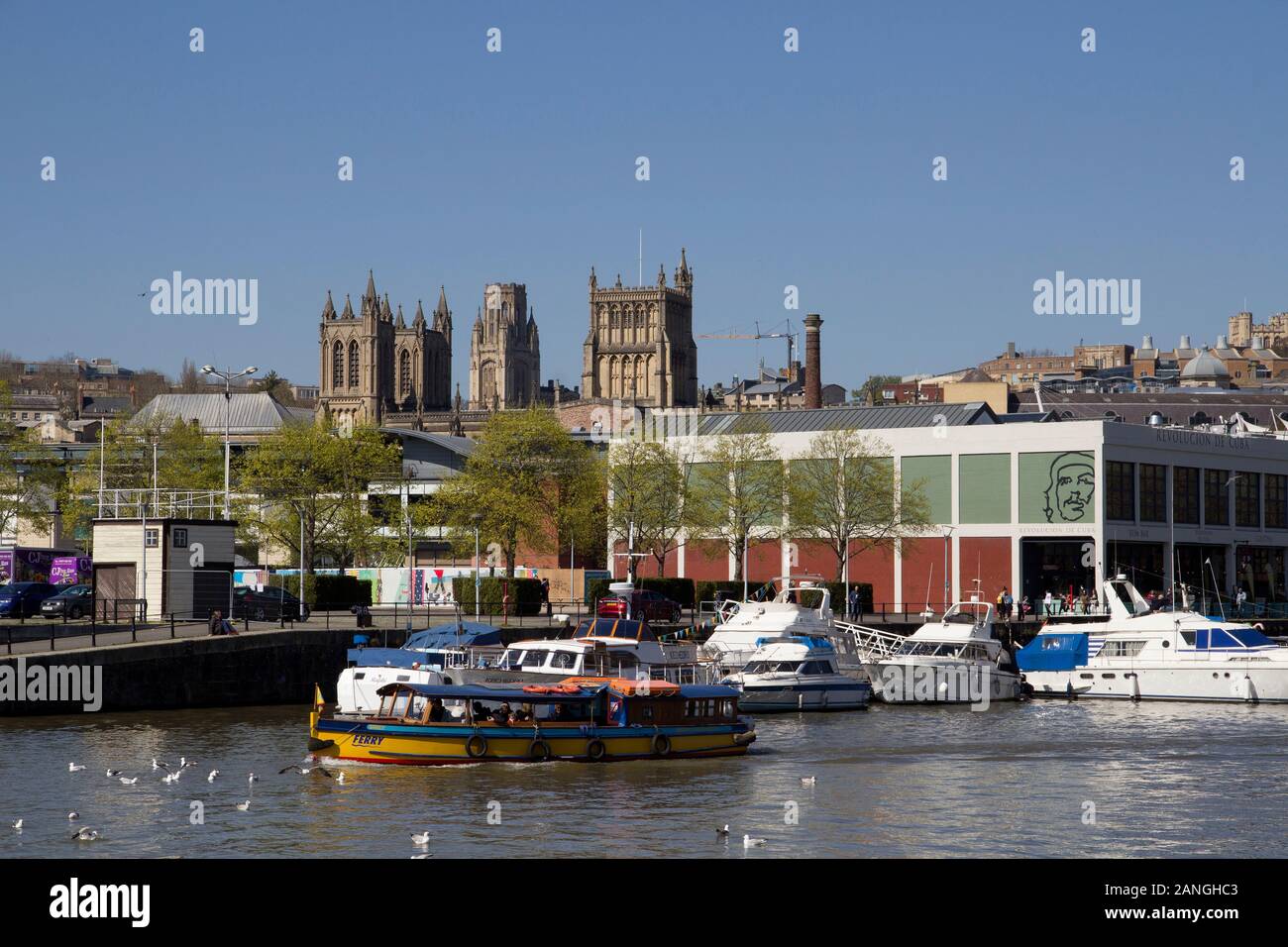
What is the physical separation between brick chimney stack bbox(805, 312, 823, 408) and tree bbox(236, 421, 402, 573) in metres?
42.1

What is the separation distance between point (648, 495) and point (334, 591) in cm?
2235

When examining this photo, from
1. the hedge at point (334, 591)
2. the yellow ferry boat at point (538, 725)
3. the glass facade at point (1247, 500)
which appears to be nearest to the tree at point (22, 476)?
the hedge at point (334, 591)

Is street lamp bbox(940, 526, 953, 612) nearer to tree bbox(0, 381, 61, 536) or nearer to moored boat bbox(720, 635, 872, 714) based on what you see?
moored boat bbox(720, 635, 872, 714)

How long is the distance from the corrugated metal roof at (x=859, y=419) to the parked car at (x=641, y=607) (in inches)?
942

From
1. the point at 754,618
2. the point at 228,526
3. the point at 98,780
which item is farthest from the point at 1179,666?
the point at 98,780

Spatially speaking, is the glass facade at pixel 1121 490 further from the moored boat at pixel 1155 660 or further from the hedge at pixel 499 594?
the hedge at pixel 499 594

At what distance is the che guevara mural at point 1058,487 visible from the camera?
280ft

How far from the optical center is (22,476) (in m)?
90.7

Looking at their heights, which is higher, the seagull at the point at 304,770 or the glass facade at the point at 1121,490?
the glass facade at the point at 1121,490

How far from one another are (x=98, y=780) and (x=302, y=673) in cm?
1975

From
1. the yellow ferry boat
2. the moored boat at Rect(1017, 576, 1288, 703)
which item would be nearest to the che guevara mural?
the moored boat at Rect(1017, 576, 1288, 703)

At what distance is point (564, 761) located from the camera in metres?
39.4

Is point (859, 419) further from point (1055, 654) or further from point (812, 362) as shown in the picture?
point (1055, 654)
